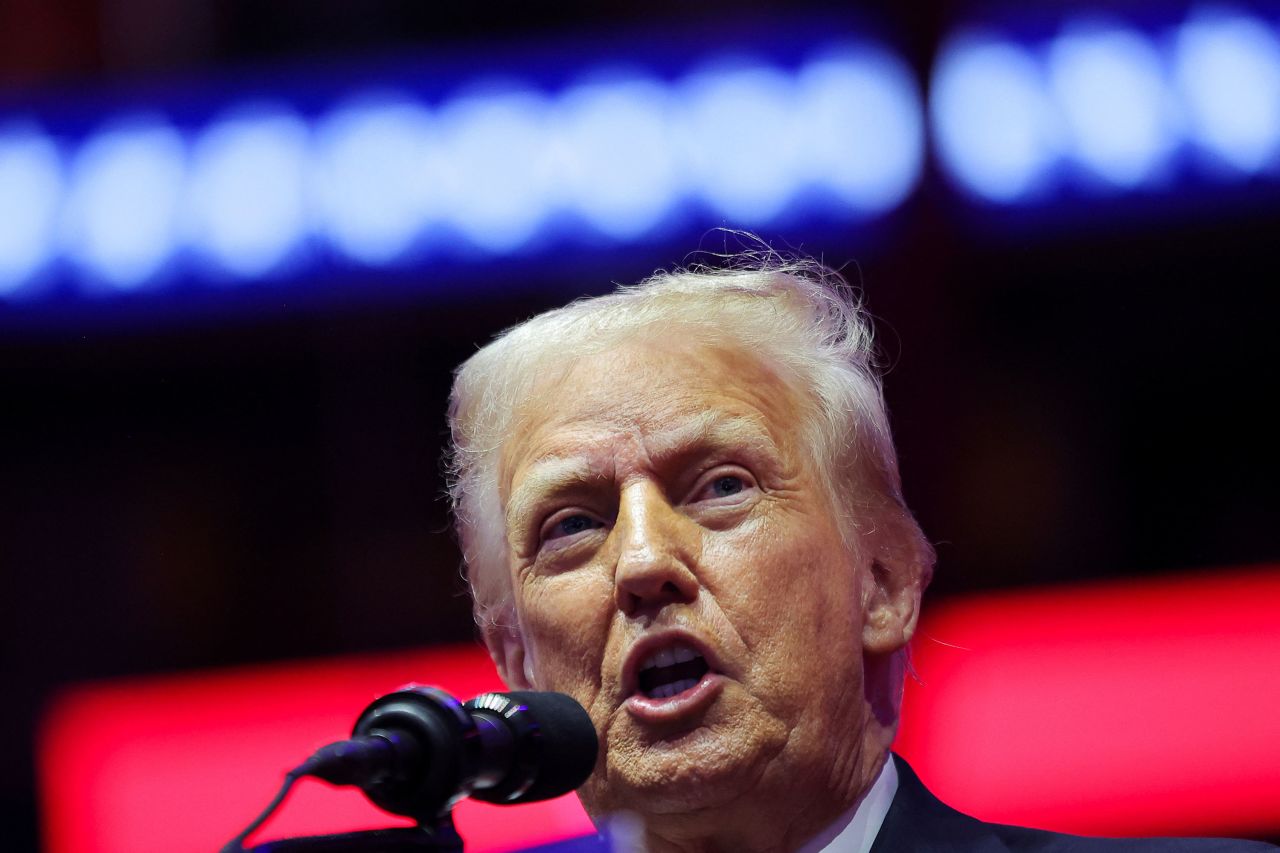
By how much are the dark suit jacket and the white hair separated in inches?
16.8

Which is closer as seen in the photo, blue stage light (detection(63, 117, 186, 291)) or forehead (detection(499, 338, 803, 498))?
forehead (detection(499, 338, 803, 498))

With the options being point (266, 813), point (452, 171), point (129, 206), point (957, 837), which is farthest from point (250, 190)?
point (266, 813)

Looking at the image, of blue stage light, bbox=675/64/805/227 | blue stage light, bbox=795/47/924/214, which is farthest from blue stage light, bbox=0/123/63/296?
blue stage light, bbox=795/47/924/214

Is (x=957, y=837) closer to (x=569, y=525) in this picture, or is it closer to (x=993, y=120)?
(x=569, y=525)

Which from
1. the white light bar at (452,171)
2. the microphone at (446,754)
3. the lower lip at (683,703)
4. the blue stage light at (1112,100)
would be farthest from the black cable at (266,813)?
the blue stage light at (1112,100)

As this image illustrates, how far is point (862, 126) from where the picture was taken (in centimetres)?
412

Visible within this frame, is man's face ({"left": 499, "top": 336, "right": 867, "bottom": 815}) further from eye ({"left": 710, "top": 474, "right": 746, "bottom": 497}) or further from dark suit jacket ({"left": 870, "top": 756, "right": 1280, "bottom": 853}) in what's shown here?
dark suit jacket ({"left": 870, "top": 756, "right": 1280, "bottom": 853})

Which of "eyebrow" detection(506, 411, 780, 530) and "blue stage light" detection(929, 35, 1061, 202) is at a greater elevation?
"blue stage light" detection(929, 35, 1061, 202)

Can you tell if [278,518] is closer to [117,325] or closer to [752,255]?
[117,325]

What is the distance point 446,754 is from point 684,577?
0.82 metres

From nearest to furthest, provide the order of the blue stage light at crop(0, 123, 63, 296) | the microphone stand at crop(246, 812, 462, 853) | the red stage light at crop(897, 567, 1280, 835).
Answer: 1. the microphone stand at crop(246, 812, 462, 853)
2. the red stage light at crop(897, 567, 1280, 835)
3. the blue stage light at crop(0, 123, 63, 296)

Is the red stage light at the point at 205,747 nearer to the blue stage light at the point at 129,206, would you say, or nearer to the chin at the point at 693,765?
the blue stage light at the point at 129,206

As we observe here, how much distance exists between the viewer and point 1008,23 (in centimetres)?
408

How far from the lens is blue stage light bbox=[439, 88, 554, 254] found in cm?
429
